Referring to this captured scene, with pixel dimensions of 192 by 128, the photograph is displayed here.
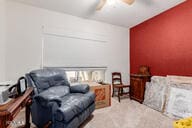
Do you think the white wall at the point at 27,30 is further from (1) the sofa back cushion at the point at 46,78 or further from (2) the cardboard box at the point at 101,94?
(2) the cardboard box at the point at 101,94

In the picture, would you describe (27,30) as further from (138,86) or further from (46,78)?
(138,86)

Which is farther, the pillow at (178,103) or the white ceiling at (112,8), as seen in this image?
the white ceiling at (112,8)

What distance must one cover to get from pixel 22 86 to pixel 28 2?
2.27 m

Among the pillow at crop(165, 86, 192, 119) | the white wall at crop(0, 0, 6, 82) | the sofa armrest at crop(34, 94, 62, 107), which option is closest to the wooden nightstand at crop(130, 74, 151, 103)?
the pillow at crop(165, 86, 192, 119)

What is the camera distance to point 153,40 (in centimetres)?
378

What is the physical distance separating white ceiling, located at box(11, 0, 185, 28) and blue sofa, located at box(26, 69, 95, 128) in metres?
1.66

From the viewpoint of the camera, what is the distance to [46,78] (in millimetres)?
2477

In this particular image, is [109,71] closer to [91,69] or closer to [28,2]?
[91,69]

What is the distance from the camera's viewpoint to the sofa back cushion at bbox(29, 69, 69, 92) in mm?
2326

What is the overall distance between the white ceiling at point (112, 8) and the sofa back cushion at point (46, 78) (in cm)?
165

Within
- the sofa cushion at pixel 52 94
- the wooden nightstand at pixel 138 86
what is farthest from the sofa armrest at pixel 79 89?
the wooden nightstand at pixel 138 86

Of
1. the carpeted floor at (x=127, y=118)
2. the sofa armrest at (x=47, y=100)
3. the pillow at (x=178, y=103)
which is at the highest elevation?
the sofa armrest at (x=47, y=100)

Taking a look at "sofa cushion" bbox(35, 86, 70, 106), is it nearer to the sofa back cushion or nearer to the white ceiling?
the sofa back cushion

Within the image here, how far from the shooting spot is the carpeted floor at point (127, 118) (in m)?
2.32
